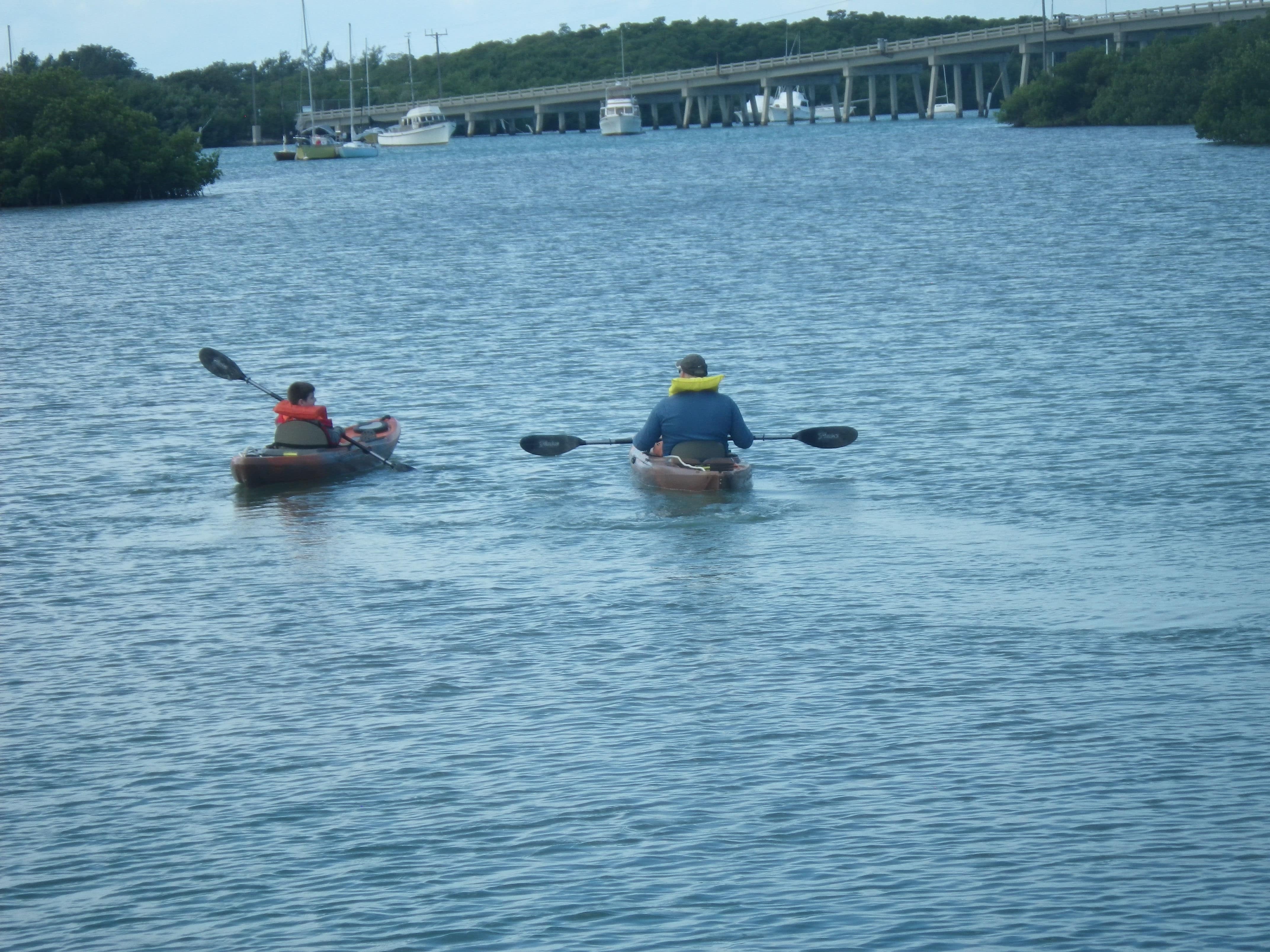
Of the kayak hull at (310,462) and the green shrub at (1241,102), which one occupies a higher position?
the green shrub at (1241,102)

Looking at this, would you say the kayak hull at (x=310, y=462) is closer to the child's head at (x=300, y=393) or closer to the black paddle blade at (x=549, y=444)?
the child's head at (x=300, y=393)

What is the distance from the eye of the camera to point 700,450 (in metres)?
19.3

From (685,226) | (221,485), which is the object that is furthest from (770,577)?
(685,226)

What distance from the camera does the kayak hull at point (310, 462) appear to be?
20.9m

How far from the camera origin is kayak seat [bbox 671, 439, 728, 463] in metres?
19.3

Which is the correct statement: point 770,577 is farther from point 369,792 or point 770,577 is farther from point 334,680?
point 369,792

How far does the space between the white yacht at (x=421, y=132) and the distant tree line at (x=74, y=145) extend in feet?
300

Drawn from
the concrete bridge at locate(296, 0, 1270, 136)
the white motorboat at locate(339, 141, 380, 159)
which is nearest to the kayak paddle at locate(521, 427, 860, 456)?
the concrete bridge at locate(296, 0, 1270, 136)

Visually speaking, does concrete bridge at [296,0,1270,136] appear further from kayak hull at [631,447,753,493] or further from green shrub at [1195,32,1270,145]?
kayak hull at [631,447,753,493]

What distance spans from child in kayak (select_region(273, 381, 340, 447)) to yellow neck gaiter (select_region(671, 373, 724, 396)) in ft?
14.9

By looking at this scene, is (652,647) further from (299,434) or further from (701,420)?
(299,434)

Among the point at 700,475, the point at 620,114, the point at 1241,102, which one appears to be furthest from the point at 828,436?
the point at 620,114

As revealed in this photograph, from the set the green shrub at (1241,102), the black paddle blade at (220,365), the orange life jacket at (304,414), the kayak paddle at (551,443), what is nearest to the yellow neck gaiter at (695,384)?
the kayak paddle at (551,443)

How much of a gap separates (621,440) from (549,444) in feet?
3.00
